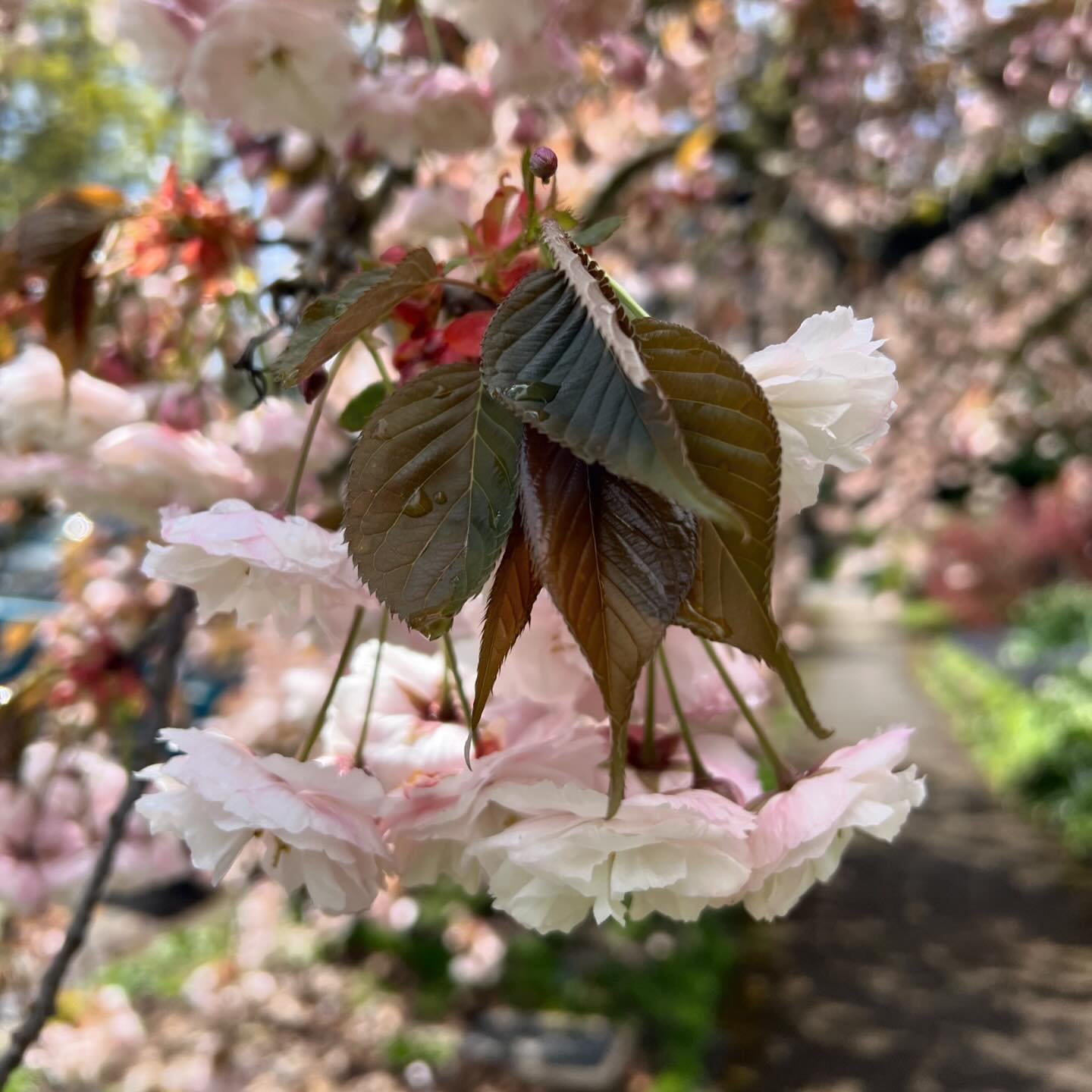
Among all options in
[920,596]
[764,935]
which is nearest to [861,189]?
[764,935]

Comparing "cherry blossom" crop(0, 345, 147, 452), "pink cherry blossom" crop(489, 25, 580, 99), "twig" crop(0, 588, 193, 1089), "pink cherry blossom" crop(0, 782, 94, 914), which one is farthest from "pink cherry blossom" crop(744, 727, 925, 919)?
"pink cherry blossom" crop(0, 782, 94, 914)

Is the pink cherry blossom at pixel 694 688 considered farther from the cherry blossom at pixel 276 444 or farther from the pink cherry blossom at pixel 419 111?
the pink cherry blossom at pixel 419 111

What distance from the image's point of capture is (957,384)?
21.5 feet

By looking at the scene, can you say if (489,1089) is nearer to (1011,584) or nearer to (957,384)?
(957,384)

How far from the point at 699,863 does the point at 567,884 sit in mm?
63

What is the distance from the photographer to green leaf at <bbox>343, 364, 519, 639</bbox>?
0.38 m

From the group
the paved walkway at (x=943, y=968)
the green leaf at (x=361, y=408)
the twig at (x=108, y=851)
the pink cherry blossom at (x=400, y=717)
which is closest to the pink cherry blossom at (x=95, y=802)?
the twig at (x=108, y=851)

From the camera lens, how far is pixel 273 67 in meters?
0.84

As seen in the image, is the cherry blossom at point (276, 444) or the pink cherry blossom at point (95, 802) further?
the pink cherry blossom at point (95, 802)

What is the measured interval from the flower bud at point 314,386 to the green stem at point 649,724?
9.1 inches

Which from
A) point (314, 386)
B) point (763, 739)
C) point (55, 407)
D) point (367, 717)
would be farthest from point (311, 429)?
point (55, 407)

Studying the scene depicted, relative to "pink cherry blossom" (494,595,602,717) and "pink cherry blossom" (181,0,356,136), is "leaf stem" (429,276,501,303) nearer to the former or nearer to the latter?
"pink cherry blossom" (494,595,602,717)

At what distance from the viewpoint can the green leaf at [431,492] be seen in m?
0.38

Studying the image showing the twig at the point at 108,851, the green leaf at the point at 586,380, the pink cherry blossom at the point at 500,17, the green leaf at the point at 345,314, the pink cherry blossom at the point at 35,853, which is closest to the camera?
the green leaf at the point at 586,380
